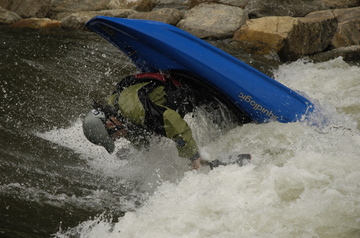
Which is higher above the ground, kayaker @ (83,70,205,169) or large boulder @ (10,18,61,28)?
kayaker @ (83,70,205,169)

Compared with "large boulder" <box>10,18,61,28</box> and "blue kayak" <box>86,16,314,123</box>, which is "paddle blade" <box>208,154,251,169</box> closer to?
"blue kayak" <box>86,16,314,123</box>

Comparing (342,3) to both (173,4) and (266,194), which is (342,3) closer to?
(173,4)

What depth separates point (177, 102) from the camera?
13.6ft

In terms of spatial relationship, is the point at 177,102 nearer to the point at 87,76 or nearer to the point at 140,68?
the point at 140,68

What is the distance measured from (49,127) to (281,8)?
585 centimetres

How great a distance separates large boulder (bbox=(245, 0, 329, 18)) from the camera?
30.2 ft

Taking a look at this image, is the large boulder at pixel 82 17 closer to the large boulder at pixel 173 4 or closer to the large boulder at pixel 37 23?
the large boulder at pixel 37 23

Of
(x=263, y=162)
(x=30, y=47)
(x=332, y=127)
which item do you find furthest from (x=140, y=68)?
(x=30, y=47)

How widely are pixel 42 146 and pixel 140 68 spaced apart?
53.9 inches

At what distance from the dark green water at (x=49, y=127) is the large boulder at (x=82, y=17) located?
0.36m

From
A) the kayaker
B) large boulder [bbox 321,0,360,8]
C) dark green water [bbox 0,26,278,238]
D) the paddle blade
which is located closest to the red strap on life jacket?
the kayaker

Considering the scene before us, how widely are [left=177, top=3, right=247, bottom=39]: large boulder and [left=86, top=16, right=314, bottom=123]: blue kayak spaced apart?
4338 mm

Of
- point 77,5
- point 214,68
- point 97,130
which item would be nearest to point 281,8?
point 77,5

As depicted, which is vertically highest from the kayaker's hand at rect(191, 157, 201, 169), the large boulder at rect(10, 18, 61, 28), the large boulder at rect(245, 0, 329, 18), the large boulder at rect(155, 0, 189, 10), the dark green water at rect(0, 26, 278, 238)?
the large boulder at rect(245, 0, 329, 18)
